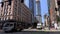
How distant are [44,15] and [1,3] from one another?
378 inches

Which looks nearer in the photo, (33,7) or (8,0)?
(8,0)

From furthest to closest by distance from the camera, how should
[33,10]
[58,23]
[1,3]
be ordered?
1. [33,10]
2. [1,3]
3. [58,23]

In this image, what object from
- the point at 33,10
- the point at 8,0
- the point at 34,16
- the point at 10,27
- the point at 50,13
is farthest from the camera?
the point at 33,10

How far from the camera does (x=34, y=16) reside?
39125 millimetres

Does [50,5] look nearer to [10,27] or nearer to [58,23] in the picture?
[58,23]

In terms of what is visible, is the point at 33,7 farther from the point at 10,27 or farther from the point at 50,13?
the point at 10,27

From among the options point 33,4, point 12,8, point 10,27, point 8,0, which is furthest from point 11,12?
point 33,4

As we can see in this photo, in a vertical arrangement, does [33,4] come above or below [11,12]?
above

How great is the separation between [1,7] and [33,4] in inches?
→ 706

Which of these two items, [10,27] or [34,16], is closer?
[10,27]

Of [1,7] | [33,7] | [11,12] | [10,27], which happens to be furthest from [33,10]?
[10,27]

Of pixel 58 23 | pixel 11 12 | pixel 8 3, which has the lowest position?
pixel 58 23

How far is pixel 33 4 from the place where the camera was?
4522 cm

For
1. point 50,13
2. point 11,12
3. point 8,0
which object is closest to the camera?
point 8,0
